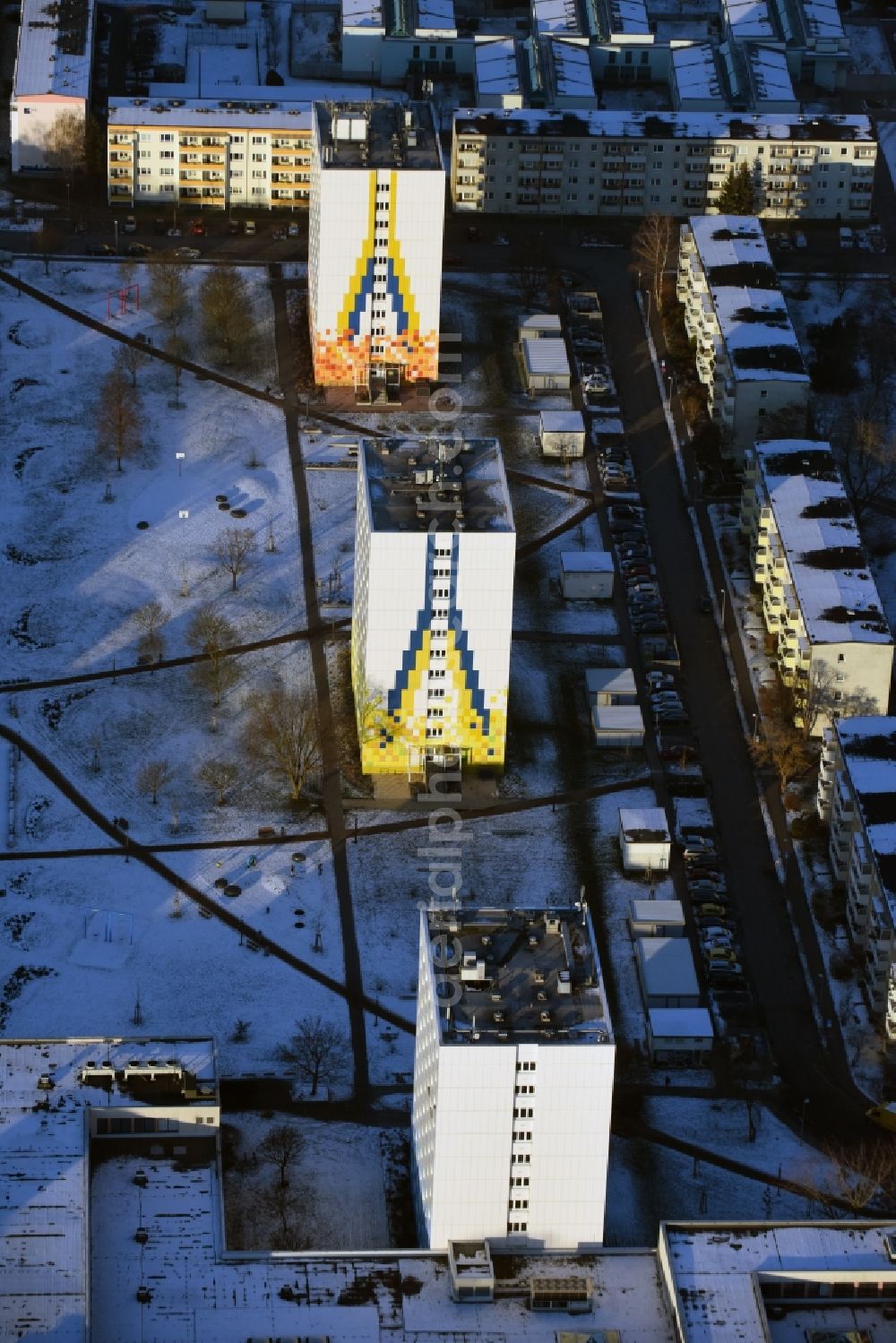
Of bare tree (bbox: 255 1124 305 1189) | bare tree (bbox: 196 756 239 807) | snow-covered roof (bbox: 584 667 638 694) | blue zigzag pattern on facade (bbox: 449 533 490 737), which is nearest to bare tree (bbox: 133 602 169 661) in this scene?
bare tree (bbox: 196 756 239 807)

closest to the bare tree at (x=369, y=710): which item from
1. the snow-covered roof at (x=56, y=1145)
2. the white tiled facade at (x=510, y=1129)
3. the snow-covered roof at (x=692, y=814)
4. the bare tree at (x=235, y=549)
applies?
the snow-covered roof at (x=692, y=814)

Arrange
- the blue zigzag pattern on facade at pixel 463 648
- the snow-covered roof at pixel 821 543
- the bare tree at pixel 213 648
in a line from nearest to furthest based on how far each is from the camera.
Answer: the blue zigzag pattern on facade at pixel 463 648, the snow-covered roof at pixel 821 543, the bare tree at pixel 213 648

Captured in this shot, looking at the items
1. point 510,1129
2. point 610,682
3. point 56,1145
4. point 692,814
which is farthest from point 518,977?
point 610,682

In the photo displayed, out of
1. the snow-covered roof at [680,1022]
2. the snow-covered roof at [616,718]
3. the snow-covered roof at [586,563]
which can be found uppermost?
the snow-covered roof at [586,563]

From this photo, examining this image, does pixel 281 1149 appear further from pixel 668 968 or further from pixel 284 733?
pixel 284 733

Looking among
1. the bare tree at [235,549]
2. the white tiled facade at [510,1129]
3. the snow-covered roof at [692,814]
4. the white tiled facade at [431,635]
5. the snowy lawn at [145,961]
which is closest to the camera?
the white tiled facade at [510,1129]

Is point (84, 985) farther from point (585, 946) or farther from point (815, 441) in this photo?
point (815, 441)

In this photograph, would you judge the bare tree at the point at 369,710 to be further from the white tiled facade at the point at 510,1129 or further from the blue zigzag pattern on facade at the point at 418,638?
the white tiled facade at the point at 510,1129
